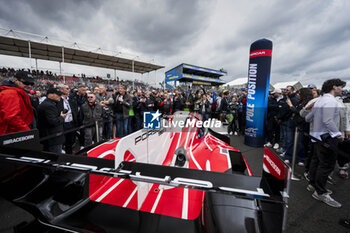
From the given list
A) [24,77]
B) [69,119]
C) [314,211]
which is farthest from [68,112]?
[314,211]

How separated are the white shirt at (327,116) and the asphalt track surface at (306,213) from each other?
3.19 ft

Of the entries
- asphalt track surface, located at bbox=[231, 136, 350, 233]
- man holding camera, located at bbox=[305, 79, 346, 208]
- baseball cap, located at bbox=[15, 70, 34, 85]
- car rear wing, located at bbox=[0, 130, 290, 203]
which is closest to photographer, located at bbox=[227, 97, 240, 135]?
asphalt track surface, located at bbox=[231, 136, 350, 233]

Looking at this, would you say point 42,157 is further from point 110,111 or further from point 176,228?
point 110,111

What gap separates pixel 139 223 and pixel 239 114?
6224mm

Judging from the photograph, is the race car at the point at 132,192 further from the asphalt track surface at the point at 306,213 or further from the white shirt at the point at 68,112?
the white shirt at the point at 68,112

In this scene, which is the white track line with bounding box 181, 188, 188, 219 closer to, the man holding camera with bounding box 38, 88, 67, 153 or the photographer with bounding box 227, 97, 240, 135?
the man holding camera with bounding box 38, 88, 67, 153

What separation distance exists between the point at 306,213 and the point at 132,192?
2.21m

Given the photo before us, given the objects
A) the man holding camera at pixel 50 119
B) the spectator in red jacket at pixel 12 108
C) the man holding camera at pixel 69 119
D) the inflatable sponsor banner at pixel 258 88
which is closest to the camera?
the spectator in red jacket at pixel 12 108

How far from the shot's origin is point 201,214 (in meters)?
1.26

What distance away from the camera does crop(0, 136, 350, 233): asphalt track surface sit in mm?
1537

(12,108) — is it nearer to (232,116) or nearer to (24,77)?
(24,77)

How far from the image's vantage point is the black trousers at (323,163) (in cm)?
206

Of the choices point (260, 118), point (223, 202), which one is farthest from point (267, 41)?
point (223, 202)

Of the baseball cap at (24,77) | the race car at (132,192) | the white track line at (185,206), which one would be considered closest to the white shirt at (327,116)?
the race car at (132,192)
